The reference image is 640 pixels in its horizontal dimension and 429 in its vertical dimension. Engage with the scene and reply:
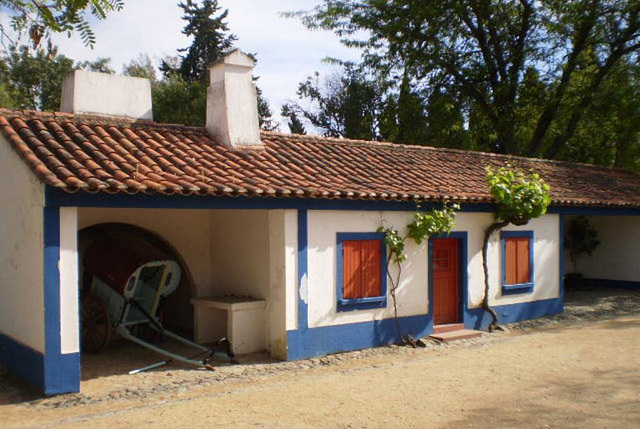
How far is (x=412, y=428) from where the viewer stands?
6.63 metres

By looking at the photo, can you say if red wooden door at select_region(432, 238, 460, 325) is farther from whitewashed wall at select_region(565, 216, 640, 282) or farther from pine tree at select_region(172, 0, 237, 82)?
pine tree at select_region(172, 0, 237, 82)

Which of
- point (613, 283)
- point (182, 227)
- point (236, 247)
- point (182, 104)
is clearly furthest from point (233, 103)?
point (182, 104)

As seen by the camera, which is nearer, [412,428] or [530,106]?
[412,428]

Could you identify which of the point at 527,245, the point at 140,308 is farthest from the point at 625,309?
the point at 140,308

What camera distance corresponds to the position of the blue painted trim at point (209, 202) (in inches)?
313

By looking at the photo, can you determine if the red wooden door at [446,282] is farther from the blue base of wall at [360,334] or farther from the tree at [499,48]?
the tree at [499,48]

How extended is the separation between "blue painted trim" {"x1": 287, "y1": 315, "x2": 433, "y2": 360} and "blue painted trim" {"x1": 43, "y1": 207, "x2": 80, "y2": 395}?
3.45 meters

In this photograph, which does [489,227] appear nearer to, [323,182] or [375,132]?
[323,182]

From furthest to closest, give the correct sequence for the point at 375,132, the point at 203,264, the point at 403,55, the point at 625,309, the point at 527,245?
the point at 375,132 → the point at 403,55 → the point at 625,309 → the point at 527,245 → the point at 203,264

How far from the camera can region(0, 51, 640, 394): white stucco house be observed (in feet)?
26.5

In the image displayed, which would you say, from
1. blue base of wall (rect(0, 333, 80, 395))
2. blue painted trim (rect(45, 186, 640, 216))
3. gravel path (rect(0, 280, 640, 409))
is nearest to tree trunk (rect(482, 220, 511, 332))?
gravel path (rect(0, 280, 640, 409))

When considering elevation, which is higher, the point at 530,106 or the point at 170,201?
the point at 530,106

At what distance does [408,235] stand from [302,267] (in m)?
2.39

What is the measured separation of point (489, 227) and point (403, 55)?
528 inches
